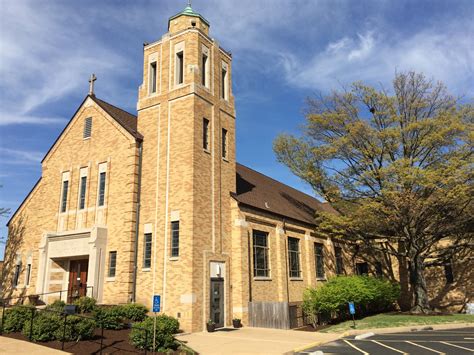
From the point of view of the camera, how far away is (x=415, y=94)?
28984 mm

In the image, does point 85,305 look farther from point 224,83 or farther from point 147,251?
point 224,83

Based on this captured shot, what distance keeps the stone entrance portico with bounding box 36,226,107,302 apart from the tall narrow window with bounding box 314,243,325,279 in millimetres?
17331

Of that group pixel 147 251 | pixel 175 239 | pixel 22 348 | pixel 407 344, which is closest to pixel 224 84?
pixel 175 239

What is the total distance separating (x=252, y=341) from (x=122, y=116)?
18032mm

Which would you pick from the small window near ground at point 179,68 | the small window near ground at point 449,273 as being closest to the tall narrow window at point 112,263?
the small window near ground at point 179,68

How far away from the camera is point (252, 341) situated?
17.2 metres

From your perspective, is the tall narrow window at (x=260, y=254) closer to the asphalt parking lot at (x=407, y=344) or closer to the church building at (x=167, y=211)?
the church building at (x=167, y=211)

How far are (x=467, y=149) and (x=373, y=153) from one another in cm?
577

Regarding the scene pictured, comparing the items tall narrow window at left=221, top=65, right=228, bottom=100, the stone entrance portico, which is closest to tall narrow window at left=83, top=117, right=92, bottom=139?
the stone entrance portico

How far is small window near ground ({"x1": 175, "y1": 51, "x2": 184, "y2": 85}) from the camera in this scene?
25500 mm

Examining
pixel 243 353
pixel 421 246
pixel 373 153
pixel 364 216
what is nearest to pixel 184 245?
pixel 243 353

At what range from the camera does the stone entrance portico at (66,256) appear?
76.3 ft

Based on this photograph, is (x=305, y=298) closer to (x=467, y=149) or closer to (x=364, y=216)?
(x=364, y=216)

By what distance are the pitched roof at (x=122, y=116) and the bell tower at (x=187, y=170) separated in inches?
29.0
